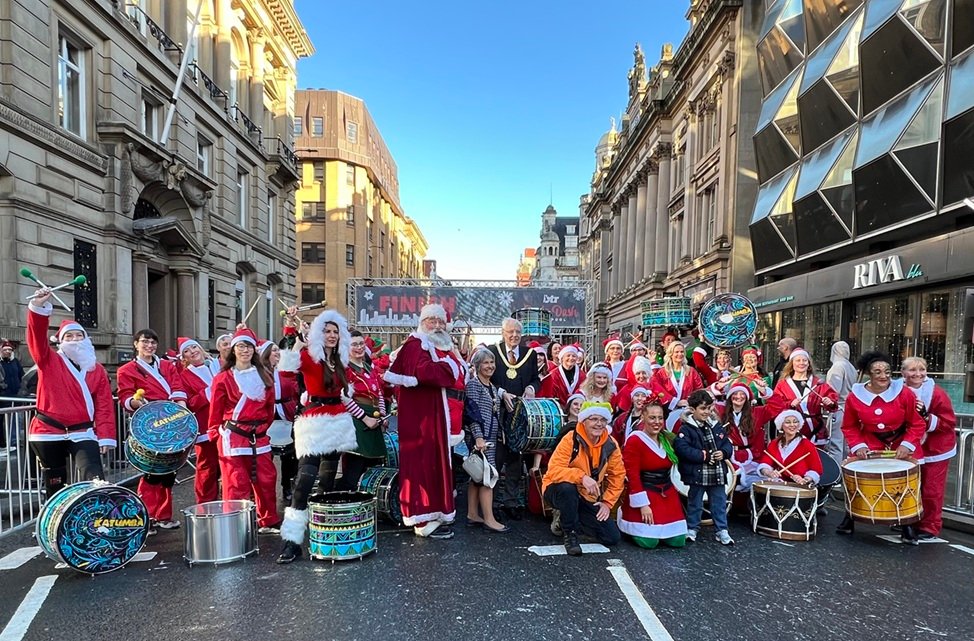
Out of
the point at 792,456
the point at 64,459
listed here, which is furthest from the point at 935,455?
the point at 64,459

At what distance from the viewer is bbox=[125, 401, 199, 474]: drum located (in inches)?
189

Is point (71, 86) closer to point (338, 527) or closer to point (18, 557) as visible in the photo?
point (18, 557)

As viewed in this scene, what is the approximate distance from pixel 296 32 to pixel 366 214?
24.5 metres

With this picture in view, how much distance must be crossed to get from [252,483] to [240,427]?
584 millimetres

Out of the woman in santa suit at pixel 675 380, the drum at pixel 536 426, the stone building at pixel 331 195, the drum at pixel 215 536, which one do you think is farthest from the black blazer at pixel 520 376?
the stone building at pixel 331 195

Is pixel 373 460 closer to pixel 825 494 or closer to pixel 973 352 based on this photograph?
pixel 825 494

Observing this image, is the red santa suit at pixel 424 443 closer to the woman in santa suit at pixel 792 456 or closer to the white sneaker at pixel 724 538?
the white sneaker at pixel 724 538

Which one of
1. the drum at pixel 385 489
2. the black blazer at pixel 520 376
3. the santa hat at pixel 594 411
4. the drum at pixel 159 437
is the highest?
the black blazer at pixel 520 376

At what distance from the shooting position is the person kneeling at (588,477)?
4699mm

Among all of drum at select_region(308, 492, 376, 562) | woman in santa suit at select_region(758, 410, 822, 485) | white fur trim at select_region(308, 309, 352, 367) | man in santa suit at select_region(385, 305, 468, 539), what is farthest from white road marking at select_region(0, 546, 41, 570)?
woman in santa suit at select_region(758, 410, 822, 485)

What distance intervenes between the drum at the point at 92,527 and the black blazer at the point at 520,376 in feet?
11.3

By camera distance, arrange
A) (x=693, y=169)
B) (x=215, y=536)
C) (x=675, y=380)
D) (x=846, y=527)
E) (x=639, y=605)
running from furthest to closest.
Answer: (x=693, y=169)
(x=675, y=380)
(x=846, y=527)
(x=215, y=536)
(x=639, y=605)

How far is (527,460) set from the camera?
6.05 metres

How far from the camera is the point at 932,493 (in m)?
5.01
